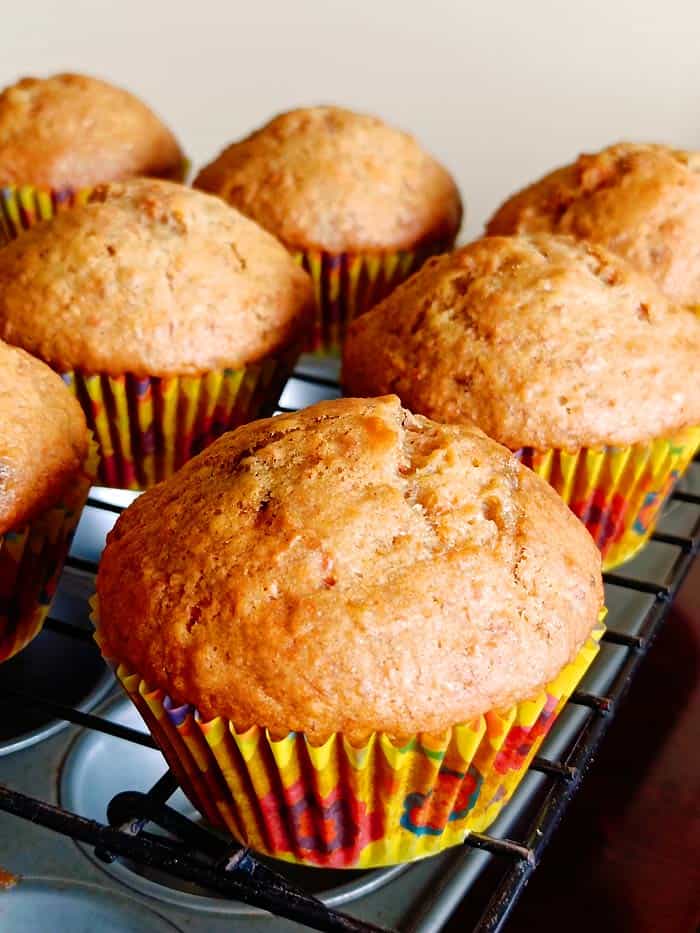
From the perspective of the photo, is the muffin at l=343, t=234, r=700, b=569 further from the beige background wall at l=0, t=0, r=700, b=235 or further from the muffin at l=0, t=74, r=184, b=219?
the beige background wall at l=0, t=0, r=700, b=235

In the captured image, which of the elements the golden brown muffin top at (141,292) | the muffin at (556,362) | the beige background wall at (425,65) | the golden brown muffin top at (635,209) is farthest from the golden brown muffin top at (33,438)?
the beige background wall at (425,65)

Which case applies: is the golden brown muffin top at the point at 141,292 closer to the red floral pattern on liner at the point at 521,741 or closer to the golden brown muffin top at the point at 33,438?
the golden brown muffin top at the point at 33,438

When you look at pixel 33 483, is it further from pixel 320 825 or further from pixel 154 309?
pixel 320 825

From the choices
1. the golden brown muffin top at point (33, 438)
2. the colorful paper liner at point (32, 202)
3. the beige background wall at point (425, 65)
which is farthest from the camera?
the beige background wall at point (425, 65)

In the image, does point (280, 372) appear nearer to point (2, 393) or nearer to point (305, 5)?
point (2, 393)

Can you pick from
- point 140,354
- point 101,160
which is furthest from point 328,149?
point 140,354

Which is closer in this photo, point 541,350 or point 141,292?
point 541,350

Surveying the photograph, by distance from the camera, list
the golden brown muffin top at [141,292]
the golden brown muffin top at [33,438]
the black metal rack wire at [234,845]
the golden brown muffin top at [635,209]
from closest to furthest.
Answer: the black metal rack wire at [234,845]
the golden brown muffin top at [33,438]
the golden brown muffin top at [141,292]
the golden brown muffin top at [635,209]

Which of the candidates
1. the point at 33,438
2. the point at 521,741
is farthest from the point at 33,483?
the point at 521,741
